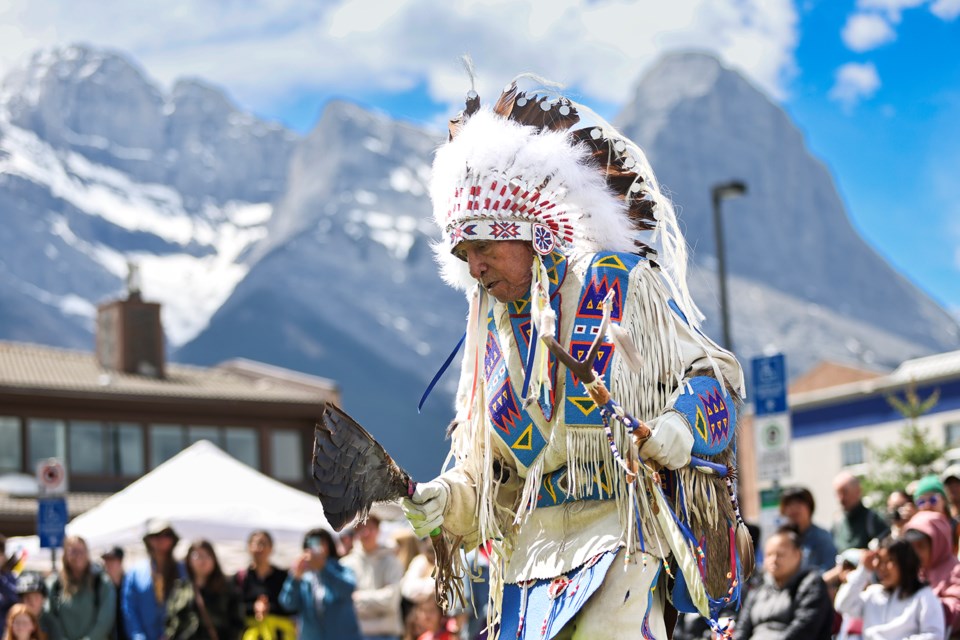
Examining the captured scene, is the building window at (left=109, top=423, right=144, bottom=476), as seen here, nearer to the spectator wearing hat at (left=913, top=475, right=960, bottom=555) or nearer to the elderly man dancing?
the spectator wearing hat at (left=913, top=475, right=960, bottom=555)

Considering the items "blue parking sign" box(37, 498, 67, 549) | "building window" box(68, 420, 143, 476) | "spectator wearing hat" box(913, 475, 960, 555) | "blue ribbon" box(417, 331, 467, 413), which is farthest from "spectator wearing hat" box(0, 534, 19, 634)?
"building window" box(68, 420, 143, 476)

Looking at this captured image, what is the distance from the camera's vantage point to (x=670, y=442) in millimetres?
4652

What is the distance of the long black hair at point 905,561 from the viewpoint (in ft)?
28.2

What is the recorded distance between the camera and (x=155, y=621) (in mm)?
12055

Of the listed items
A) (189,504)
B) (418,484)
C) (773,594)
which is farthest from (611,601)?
(189,504)

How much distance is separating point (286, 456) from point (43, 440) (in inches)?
368

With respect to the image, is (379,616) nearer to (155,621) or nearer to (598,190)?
(155,621)

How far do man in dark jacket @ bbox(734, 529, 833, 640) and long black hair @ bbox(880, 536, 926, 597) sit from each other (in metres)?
0.43

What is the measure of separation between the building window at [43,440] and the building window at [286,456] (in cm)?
801

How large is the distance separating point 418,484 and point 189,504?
31.7 ft

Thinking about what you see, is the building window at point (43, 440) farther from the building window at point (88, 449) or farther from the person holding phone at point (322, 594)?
the person holding phone at point (322, 594)

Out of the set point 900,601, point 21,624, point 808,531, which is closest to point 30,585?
point 21,624

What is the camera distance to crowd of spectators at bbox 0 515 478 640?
445 inches

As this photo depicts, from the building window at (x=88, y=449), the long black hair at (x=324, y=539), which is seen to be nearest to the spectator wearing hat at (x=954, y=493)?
the long black hair at (x=324, y=539)
